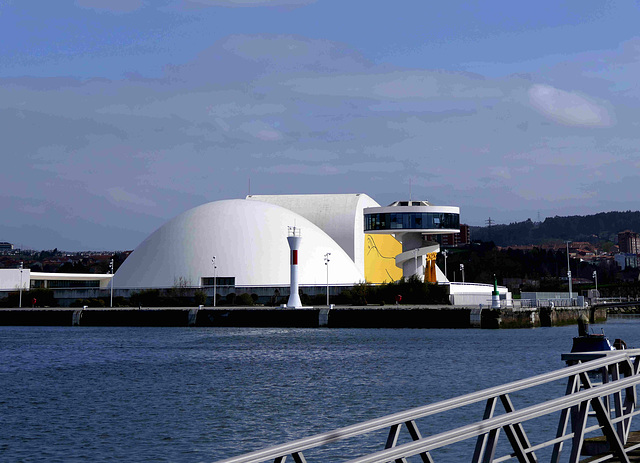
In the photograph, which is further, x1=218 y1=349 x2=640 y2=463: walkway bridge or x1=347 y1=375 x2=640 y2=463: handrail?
x1=218 y1=349 x2=640 y2=463: walkway bridge

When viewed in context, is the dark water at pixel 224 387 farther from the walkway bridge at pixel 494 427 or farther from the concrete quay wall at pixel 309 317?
the walkway bridge at pixel 494 427

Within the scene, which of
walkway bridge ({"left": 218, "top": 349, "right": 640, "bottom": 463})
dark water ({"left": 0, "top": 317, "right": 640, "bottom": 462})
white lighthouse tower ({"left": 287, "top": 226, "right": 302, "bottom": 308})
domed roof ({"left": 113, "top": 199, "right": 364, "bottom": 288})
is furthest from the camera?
domed roof ({"left": 113, "top": 199, "right": 364, "bottom": 288})

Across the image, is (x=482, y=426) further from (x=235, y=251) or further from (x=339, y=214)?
(x=339, y=214)

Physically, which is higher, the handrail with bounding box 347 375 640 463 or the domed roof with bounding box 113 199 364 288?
the domed roof with bounding box 113 199 364 288

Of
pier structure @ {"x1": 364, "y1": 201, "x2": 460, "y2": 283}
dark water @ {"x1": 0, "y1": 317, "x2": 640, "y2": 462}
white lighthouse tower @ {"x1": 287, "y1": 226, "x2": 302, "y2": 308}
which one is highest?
pier structure @ {"x1": 364, "y1": 201, "x2": 460, "y2": 283}

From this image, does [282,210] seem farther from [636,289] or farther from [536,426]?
[536,426]

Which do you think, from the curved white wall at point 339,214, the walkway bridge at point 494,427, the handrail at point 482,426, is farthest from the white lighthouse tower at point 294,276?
the handrail at point 482,426

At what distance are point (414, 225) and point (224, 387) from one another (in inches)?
2428

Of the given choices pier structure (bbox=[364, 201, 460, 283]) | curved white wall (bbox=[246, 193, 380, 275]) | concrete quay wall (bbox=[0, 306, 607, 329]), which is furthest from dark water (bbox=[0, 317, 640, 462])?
curved white wall (bbox=[246, 193, 380, 275])

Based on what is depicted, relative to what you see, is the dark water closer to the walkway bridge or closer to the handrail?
the walkway bridge

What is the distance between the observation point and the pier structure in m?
88.8

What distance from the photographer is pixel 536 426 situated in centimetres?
1942

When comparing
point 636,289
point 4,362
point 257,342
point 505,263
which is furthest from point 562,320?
point 505,263

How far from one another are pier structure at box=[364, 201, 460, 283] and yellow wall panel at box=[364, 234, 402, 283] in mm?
11706
